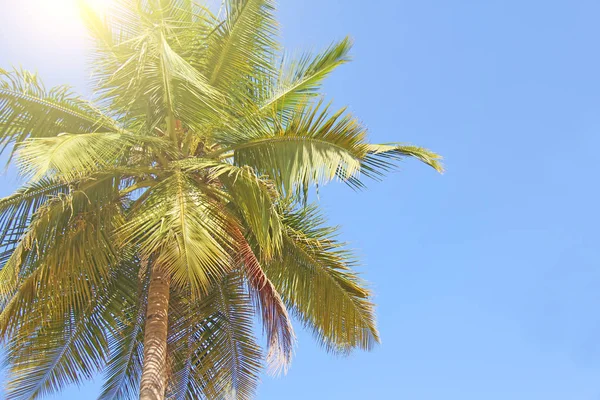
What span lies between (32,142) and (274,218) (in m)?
2.95

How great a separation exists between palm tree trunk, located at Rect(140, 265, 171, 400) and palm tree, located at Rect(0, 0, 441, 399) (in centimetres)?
2

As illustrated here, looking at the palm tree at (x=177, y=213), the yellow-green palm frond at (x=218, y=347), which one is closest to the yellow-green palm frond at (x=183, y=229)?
the palm tree at (x=177, y=213)

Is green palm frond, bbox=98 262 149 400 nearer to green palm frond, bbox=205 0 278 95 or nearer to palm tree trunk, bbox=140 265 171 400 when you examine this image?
palm tree trunk, bbox=140 265 171 400

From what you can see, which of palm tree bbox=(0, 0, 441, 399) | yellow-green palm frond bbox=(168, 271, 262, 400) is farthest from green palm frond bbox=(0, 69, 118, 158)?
yellow-green palm frond bbox=(168, 271, 262, 400)

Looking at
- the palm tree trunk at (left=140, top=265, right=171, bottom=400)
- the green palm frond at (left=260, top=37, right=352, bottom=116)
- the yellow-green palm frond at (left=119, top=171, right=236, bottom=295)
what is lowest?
the palm tree trunk at (left=140, top=265, right=171, bottom=400)

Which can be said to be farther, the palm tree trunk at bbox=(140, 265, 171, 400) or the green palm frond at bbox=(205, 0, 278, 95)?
the green palm frond at bbox=(205, 0, 278, 95)

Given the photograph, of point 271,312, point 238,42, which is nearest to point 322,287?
point 271,312

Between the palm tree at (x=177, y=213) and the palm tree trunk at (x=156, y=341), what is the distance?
2 centimetres

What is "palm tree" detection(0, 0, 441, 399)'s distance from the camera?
7949 millimetres

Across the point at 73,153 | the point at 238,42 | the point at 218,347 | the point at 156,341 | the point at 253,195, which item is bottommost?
the point at 156,341

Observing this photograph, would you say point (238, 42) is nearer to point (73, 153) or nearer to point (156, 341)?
point (73, 153)

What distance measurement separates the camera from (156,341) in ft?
26.5

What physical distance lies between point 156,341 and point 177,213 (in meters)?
1.71

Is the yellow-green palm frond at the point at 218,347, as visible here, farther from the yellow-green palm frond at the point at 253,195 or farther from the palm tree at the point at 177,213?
the yellow-green palm frond at the point at 253,195
